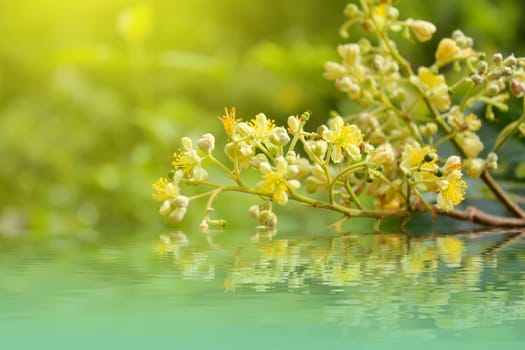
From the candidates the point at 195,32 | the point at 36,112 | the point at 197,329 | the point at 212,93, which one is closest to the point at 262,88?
the point at 212,93

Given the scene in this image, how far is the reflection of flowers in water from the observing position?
370 millimetres

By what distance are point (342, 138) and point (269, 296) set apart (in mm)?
287

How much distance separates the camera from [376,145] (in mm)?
842

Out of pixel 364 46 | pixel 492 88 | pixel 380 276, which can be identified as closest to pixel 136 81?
pixel 364 46

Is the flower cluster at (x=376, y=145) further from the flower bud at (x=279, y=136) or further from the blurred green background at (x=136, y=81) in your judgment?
the blurred green background at (x=136, y=81)

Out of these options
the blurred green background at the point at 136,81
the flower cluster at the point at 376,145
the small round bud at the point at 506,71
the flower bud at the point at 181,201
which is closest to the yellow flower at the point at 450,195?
the flower cluster at the point at 376,145

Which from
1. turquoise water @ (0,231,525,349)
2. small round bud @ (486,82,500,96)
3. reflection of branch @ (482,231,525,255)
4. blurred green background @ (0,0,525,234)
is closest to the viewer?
turquoise water @ (0,231,525,349)

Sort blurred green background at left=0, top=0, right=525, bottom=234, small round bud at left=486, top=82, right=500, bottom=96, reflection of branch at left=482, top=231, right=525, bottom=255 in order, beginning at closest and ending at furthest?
reflection of branch at left=482, top=231, right=525, bottom=255 < small round bud at left=486, top=82, right=500, bottom=96 < blurred green background at left=0, top=0, right=525, bottom=234

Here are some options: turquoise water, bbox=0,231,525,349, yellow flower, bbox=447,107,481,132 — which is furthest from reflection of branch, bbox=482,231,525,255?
yellow flower, bbox=447,107,481,132

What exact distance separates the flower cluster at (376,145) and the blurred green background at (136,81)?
0.73 metres

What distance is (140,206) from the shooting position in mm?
1627

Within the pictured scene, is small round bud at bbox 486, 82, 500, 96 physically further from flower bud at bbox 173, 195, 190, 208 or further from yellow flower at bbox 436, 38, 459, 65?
flower bud at bbox 173, 195, 190, 208

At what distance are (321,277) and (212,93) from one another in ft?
6.10

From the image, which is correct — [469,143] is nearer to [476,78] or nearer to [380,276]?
[476,78]
